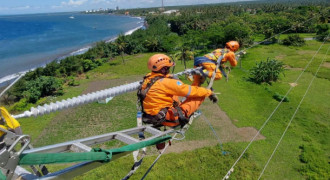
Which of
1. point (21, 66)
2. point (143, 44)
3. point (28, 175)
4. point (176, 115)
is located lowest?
point (21, 66)

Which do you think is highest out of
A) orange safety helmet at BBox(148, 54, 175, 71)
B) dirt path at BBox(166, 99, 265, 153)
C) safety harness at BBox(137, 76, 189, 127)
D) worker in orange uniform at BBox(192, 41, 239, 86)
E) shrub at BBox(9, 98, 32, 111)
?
orange safety helmet at BBox(148, 54, 175, 71)

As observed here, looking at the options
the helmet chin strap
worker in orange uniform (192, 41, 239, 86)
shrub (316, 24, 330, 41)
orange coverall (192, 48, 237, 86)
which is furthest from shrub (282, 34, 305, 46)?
the helmet chin strap

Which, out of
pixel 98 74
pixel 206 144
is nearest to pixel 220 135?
pixel 206 144

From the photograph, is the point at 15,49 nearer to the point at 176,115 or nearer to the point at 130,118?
the point at 130,118

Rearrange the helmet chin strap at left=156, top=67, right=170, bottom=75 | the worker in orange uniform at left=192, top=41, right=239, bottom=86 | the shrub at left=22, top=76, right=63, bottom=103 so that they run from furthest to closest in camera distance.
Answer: the shrub at left=22, top=76, right=63, bottom=103 < the worker in orange uniform at left=192, top=41, right=239, bottom=86 < the helmet chin strap at left=156, top=67, right=170, bottom=75

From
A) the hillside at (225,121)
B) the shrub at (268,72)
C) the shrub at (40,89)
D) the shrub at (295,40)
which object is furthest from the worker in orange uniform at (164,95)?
the shrub at (295,40)

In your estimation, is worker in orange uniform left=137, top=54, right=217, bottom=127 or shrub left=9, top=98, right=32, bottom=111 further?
shrub left=9, top=98, right=32, bottom=111

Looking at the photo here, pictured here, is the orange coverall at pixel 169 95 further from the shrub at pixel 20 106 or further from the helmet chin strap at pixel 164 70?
the shrub at pixel 20 106

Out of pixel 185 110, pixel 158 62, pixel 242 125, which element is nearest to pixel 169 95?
pixel 185 110

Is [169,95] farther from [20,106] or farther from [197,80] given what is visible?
[20,106]

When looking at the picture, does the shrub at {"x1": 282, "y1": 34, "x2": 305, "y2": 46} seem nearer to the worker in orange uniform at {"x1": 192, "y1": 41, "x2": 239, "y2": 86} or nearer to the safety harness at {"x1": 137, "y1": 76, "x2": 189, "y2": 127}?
the worker in orange uniform at {"x1": 192, "y1": 41, "x2": 239, "y2": 86}
